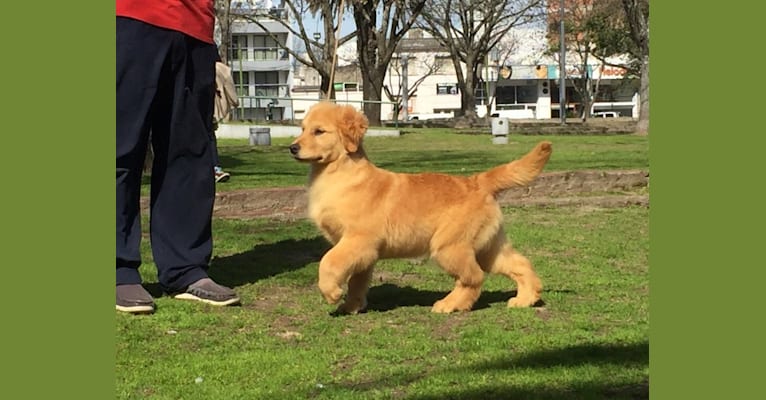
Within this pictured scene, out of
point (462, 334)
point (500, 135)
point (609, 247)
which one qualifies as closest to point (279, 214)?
point (609, 247)

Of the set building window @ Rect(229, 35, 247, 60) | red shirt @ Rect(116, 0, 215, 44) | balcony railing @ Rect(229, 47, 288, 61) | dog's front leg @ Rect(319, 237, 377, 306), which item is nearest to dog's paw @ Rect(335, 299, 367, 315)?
dog's front leg @ Rect(319, 237, 377, 306)

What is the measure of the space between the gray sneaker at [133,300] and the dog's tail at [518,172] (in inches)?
82.9

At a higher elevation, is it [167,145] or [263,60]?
[263,60]

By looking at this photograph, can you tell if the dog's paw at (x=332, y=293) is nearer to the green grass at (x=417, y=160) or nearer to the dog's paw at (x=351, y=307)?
the dog's paw at (x=351, y=307)

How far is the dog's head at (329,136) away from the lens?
17.5 feet

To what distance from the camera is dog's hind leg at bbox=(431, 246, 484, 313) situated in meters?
5.23

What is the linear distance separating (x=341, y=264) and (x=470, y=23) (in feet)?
172

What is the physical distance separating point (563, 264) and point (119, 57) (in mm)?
3819

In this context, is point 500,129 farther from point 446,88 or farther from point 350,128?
point 446,88

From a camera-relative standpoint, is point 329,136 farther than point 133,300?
Yes

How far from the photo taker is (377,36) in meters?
37.1

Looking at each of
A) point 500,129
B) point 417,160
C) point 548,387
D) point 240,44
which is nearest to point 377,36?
point 500,129

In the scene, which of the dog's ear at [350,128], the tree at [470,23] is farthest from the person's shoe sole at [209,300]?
the tree at [470,23]

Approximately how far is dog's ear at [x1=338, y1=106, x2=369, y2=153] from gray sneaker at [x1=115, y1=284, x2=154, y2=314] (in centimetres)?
148
